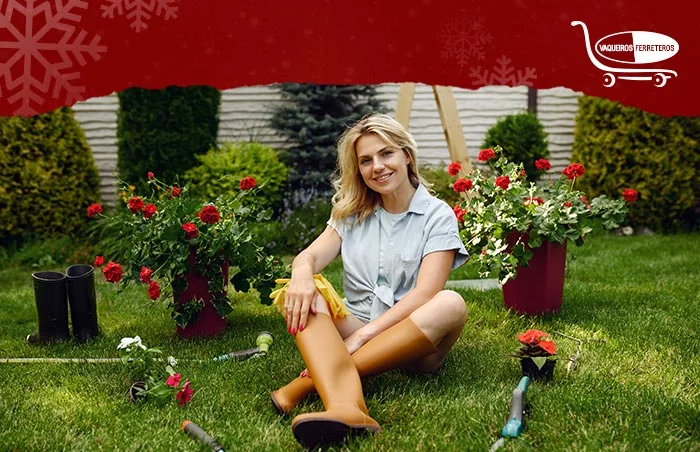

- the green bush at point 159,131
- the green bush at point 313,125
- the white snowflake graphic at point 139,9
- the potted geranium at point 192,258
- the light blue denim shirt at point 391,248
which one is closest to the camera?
the white snowflake graphic at point 139,9

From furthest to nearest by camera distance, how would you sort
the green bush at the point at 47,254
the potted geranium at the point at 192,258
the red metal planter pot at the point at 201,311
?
the green bush at the point at 47,254 → the red metal planter pot at the point at 201,311 → the potted geranium at the point at 192,258

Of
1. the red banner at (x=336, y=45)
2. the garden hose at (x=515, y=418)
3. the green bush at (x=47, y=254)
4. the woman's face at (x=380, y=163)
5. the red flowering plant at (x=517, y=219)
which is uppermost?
the red banner at (x=336, y=45)

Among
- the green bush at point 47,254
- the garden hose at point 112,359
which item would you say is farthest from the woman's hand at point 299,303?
the green bush at point 47,254

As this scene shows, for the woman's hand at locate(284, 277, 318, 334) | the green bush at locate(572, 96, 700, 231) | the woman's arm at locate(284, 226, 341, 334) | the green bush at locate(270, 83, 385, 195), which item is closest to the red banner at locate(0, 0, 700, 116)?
the woman's arm at locate(284, 226, 341, 334)

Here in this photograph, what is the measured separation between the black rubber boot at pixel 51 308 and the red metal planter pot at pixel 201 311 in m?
0.55

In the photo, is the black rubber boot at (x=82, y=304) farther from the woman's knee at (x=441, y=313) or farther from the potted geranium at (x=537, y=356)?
the potted geranium at (x=537, y=356)

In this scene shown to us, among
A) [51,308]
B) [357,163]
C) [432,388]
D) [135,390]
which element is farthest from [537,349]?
[51,308]

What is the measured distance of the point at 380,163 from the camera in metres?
2.89

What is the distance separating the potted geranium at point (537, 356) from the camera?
111 inches

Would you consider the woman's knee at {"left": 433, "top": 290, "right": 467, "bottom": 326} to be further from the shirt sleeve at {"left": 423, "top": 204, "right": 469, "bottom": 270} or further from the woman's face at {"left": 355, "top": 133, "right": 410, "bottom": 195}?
the woman's face at {"left": 355, "top": 133, "right": 410, "bottom": 195}

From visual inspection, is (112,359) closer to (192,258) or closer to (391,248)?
(192,258)

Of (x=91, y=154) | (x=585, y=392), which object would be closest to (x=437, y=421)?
(x=585, y=392)

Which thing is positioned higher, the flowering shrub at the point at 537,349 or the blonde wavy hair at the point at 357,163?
the blonde wavy hair at the point at 357,163

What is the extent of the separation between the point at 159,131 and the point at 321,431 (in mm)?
5103
